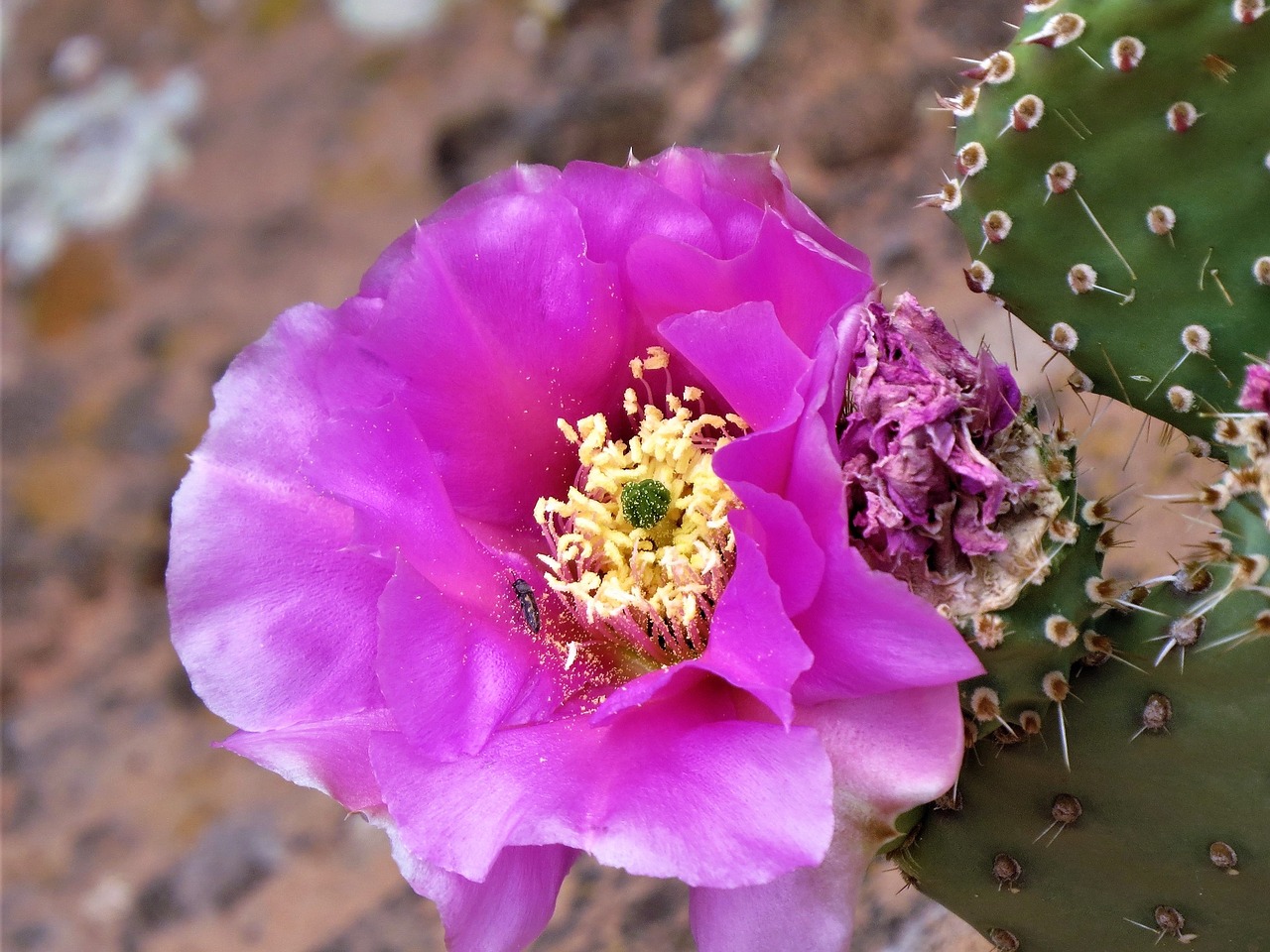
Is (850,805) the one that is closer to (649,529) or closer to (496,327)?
(649,529)

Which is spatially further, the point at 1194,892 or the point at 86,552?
the point at 86,552

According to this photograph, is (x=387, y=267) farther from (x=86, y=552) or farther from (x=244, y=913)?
(x=86, y=552)

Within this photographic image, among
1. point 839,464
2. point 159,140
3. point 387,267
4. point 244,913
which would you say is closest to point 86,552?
point 244,913

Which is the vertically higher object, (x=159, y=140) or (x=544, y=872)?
(x=544, y=872)

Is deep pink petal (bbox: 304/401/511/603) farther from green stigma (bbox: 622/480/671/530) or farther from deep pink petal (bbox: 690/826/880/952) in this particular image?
deep pink petal (bbox: 690/826/880/952)

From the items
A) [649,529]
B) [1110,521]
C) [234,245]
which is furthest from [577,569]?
[234,245]

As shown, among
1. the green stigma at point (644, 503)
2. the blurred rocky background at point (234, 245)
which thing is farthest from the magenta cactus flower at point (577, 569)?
the blurred rocky background at point (234, 245)

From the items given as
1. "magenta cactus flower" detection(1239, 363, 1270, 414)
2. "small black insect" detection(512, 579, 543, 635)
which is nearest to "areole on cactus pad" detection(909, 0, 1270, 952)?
"magenta cactus flower" detection(1239, 363, 1270, 414)
